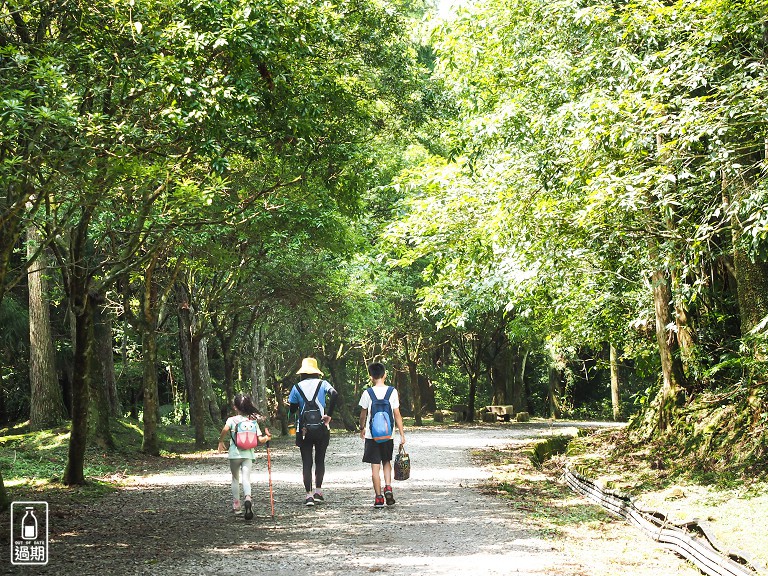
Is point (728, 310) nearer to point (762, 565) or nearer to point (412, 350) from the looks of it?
point (762, 565)

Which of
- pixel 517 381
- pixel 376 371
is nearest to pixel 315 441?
pixel 376 371

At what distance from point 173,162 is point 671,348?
32.2 ft

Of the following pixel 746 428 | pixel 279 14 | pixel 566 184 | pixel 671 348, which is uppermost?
pixel 279 14

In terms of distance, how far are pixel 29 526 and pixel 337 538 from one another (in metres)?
3.80

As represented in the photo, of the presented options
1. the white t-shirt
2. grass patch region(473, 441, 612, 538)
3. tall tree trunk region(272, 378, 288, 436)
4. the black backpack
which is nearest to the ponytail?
the black backpack

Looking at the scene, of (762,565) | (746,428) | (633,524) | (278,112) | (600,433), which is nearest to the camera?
(762,565)

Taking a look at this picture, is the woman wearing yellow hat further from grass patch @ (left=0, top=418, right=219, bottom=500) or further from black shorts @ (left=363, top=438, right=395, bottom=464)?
grass patch @ (left=0, top=418, right=219, bottom=500)

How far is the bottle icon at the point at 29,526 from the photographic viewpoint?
363 inches

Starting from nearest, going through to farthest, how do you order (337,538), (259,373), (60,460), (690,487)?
(337,538) → (690,487) → (60,460) → (259,373)

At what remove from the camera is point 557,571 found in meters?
7.05

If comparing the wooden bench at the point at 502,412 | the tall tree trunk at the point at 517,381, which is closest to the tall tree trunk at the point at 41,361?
the wooden bench at the point at 502,412

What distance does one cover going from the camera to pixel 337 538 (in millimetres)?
8727

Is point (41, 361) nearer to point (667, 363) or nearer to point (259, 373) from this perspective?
point (259, 373)

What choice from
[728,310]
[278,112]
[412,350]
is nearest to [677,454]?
[728,310]
